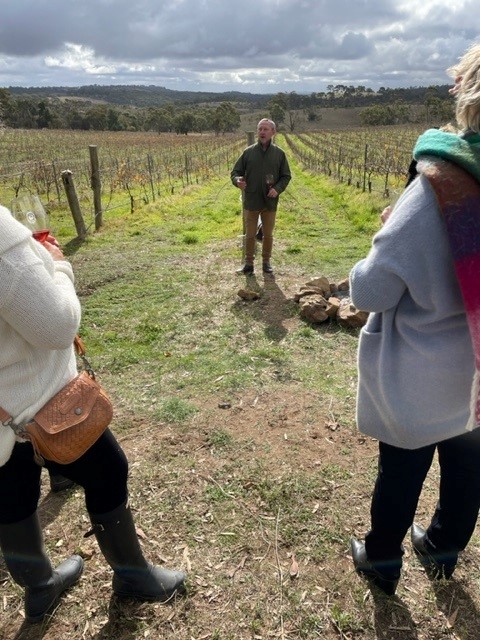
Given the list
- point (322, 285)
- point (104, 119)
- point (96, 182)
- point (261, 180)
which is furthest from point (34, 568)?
point (104, 119)

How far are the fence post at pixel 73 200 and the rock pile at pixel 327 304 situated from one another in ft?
16.4

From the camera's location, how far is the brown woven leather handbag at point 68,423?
55.8 inches

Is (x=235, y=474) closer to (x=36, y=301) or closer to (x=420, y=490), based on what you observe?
(x=420, y=490)

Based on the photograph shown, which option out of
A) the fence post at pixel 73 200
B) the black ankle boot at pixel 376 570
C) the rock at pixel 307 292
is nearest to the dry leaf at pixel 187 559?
the black ankle boot at pixel 376 570

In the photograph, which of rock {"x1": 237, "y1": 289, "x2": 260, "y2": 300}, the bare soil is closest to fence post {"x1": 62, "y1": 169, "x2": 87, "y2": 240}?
rock {"x1": 237, "y1": 289, "x2": 260, "y2": 300}

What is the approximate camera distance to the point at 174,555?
2.26 meters

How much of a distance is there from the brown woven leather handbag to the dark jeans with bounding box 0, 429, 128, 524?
0.26 ft

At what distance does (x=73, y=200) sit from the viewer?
832 centimetres

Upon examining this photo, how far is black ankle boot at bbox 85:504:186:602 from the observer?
5.89 ft

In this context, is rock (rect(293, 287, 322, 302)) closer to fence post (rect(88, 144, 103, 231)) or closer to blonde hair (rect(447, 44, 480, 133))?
blonde hair (rect(447, 44, 480, 133))

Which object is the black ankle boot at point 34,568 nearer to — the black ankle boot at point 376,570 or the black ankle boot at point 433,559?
the black ankle boot at point 376,570

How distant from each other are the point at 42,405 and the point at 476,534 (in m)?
2.21

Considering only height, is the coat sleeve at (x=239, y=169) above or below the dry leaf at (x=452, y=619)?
above

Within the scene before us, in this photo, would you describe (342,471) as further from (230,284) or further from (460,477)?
(230,284)
